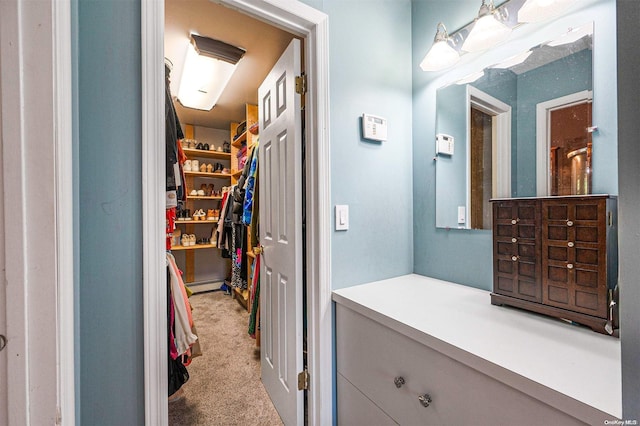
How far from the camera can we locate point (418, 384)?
827 millimetres

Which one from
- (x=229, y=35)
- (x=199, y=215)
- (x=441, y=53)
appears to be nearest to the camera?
(x=441, y=53)

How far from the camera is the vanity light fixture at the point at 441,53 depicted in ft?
4.04

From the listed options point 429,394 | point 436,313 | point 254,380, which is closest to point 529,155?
point 436,313

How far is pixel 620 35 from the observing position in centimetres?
33

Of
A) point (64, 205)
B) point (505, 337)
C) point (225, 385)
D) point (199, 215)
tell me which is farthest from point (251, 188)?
point (199, 215)

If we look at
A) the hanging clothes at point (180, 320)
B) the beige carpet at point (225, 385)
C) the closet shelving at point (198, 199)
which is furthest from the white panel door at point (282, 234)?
the closet shelving at point (198, 199)

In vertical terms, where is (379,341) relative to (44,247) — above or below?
below

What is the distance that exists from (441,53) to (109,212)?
148cm

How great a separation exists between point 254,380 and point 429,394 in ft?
4.83

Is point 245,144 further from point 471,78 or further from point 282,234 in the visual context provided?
point 471,78

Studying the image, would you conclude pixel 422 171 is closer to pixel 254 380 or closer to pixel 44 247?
pixel 44 247

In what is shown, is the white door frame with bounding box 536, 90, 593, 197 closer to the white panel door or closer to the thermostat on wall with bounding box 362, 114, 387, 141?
the thermostat on wall with bounding box 362, 114, 387, 141

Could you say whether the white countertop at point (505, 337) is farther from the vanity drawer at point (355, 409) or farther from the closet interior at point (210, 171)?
the closet interior at point (210, 171)

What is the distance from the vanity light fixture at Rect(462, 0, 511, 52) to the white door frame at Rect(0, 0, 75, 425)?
1.40 meters
